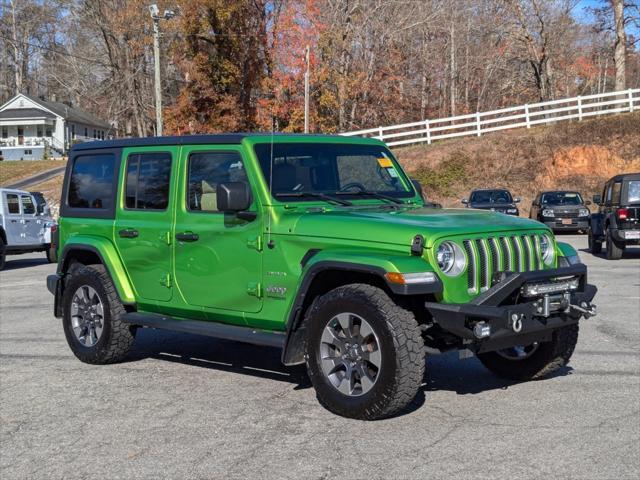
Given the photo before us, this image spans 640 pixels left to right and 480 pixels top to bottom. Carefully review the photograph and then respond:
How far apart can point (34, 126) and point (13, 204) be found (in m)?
64.4

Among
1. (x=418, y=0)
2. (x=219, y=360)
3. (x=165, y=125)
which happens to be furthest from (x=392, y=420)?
(x=418, y=0)

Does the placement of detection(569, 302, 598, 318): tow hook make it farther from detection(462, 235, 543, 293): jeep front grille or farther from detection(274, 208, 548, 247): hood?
detection(274, 208, 548, 247): hood

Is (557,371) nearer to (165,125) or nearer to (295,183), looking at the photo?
(295,183)

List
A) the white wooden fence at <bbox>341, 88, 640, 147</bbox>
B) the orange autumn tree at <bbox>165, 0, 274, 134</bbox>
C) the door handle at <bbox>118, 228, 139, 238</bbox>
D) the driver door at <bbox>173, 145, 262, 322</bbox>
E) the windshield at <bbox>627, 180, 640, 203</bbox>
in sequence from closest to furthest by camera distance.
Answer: the driver door at <bbox>173, 145, 262, 322</bbox>
the door handle at <bbox>118, 228, 139, 238</bbox>
the windshield at <bbox>627, 180, 640, 203</bbox>
the white wooden fence at <bbox>341, 88, 640, 147</bbox>
the orange autumn tree at <bbox>165, 0, 274, 134</bbox>

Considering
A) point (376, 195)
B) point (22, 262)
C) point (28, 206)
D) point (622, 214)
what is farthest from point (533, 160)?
point (376, 195)

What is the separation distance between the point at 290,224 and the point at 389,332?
4.16ft

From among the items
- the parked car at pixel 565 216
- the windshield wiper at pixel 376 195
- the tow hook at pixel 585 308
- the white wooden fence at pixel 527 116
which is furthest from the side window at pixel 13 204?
the white wooden fence at pixel 527 116

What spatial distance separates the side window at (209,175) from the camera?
279 inches

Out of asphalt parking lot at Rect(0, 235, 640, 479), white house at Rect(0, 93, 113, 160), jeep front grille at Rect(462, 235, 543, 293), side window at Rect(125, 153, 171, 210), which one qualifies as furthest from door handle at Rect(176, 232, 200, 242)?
white house at Rect(0, 93, 113, 160)

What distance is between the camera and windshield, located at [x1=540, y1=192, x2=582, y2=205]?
3044cm

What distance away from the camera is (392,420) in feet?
19.9

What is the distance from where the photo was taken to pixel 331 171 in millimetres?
7305

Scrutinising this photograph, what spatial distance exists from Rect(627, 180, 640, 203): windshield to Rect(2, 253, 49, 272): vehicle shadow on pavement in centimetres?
1390

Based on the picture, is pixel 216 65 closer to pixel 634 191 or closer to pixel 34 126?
pixel 634 191
